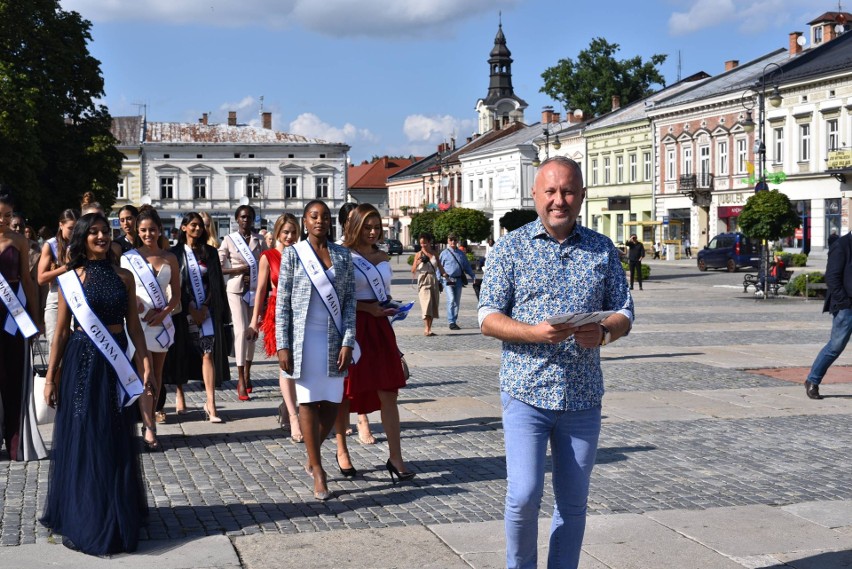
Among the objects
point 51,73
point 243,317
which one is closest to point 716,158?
point 51,73

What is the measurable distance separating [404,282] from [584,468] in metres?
39.9

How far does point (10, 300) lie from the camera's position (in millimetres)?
8539

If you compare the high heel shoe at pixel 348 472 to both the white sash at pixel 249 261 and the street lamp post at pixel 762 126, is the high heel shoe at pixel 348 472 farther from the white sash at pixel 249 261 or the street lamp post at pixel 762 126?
the street lamp post at pixel 762 126

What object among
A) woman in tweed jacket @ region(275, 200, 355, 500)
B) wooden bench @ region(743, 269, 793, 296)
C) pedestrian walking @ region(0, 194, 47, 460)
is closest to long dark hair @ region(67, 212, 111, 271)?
woman in tweed jacket @ region(275, 200, 355, 500)

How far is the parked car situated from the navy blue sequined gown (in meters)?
44.6

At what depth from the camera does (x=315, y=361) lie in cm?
743

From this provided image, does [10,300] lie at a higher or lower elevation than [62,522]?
higher

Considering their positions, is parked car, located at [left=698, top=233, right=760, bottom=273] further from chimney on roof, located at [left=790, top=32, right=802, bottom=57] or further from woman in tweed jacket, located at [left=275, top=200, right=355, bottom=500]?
woman in tweed jacket, located at [left=275, top=200, right=355, bottom=500]

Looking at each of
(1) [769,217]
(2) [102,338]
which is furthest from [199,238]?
(1) [769,217]

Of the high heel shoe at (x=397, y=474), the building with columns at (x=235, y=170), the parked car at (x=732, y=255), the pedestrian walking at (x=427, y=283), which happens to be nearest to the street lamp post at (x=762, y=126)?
the parked car at (x=732, y=255)

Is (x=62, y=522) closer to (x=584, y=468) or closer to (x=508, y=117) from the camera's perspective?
(x=584, y=468)

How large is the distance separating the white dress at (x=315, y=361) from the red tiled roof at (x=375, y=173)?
5090 inches

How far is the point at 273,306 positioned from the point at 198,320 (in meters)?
1.10

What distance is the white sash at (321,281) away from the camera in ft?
24.4
